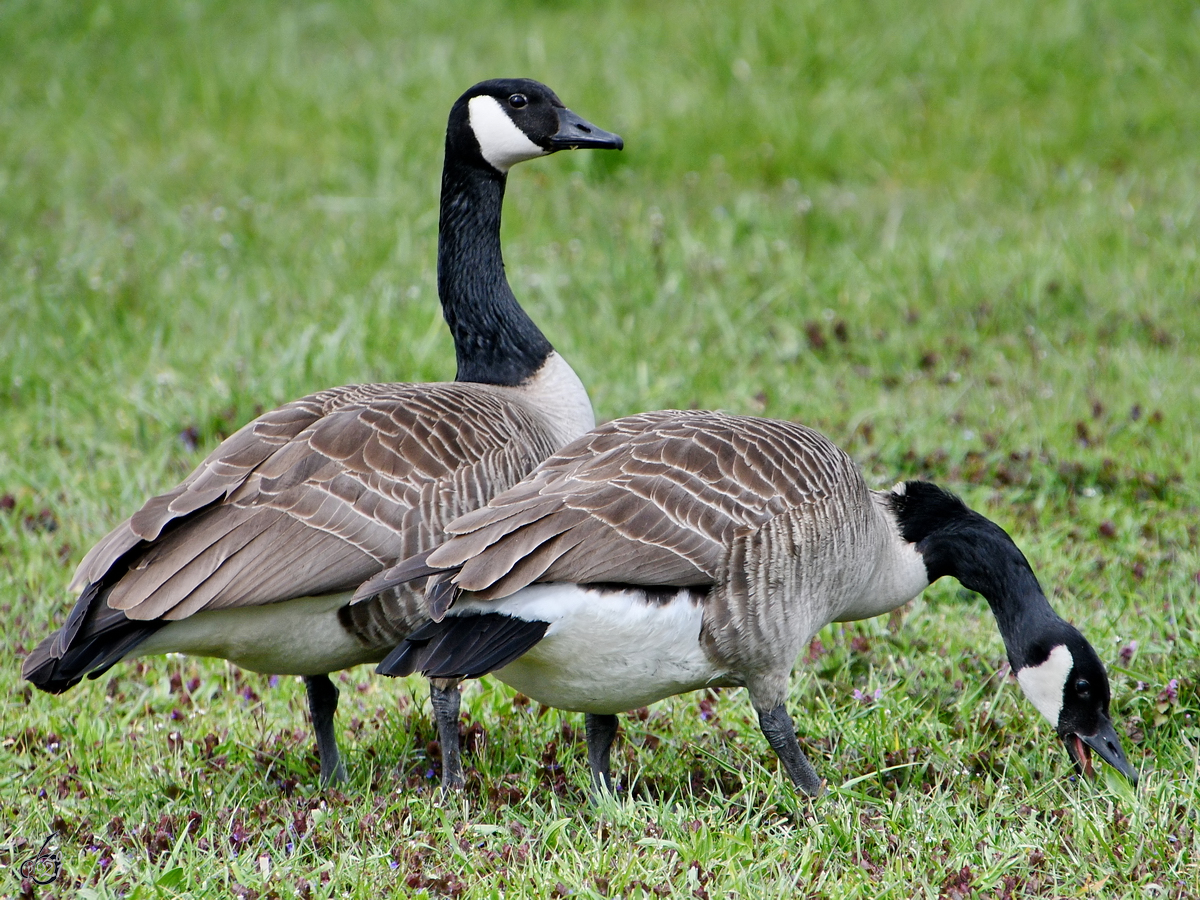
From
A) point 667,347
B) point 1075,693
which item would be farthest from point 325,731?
point 667,347

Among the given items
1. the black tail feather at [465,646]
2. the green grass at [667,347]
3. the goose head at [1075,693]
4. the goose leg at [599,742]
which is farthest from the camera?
the goose leg at [599,742]

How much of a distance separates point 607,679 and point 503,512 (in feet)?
1.76

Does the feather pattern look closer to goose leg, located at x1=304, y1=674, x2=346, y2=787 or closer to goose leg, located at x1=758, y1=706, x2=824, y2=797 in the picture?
goose leg, located at x1=758, y1=706, x2=824, y2=797

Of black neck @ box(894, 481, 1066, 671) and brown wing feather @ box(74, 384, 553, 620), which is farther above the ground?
brown wing feather @ box(74, 384, 553, 620)

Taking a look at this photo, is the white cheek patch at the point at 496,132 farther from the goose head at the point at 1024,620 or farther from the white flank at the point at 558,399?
the goose head at the point at 1024,620

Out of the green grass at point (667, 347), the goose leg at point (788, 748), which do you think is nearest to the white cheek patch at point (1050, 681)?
the green grass at point (667, 347)

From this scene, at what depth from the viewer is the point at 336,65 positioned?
1073 cm

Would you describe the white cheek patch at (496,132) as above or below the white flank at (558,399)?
above

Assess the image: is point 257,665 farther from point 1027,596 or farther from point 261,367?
point 261,367

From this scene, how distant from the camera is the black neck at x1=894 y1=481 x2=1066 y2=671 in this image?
13.1ft

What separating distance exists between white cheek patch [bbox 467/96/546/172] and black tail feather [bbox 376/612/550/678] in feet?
7.51

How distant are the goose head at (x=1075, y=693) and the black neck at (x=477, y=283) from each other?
86.5 inches
